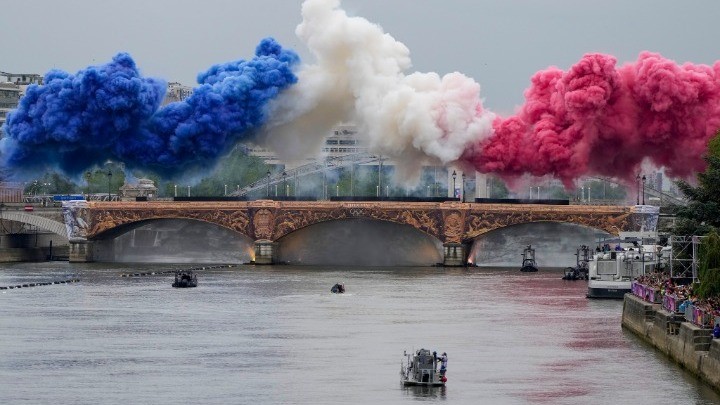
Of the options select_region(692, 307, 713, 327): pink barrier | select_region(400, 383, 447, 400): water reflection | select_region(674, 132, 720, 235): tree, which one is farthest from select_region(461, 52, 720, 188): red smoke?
select_region(400, 383, 447, 400): water reflection

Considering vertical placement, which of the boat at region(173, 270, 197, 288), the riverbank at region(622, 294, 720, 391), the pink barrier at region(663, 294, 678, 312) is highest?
the boat at region(173, 270, 197, 288)

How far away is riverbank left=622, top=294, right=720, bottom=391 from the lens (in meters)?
79.8

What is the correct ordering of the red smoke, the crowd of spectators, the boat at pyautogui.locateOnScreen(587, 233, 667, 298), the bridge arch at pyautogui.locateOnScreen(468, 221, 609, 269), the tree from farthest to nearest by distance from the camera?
the bridge arch at pyautogui.locateOnScreen(468, 221, 609, 269)
the red smoke
the boat at pyautogui.locateOnScreen(587, 233, 667, 298)
the tree
the crowd of spectators

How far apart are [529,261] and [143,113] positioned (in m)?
38.7

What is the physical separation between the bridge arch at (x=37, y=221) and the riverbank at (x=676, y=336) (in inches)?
3722

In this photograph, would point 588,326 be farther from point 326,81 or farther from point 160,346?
point 326,81

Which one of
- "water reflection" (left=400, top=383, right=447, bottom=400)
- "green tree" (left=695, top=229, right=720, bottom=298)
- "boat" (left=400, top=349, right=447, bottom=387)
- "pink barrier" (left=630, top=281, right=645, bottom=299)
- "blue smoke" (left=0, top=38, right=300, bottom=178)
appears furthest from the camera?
"blue smoke" (left=0, top=38, right=300, bottom=178)

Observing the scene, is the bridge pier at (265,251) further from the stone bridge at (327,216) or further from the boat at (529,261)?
the boat at (529,261)

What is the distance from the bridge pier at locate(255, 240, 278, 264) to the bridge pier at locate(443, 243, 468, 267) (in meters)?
17.3

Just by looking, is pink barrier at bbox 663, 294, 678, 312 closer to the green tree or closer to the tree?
the green tree


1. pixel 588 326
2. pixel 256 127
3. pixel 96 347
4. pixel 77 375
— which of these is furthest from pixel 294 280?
pixel 77 375

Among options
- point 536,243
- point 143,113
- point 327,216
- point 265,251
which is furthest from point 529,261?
point 143,113

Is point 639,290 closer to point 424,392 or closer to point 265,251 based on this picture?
point 424,392

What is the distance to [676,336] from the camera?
3546 inches
